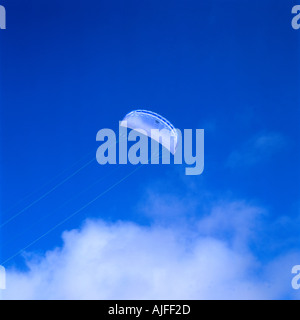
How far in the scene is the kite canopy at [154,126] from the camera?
1733 cm

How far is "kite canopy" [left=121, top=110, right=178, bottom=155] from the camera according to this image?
17328 mm

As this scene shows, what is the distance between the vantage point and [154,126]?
1778 cm
